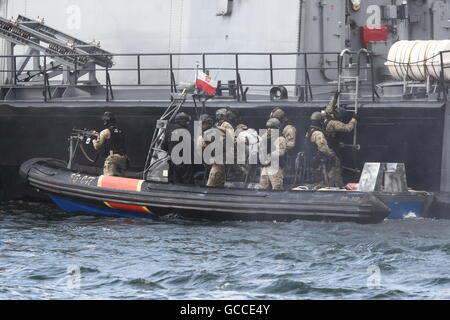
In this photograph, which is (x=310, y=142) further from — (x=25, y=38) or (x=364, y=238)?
(x=25, y=38)

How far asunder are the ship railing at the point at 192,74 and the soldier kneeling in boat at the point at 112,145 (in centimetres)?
104

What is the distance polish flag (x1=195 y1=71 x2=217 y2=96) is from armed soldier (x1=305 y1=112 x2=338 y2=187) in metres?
1.60

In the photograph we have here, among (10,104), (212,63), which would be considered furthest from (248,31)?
(10,104)

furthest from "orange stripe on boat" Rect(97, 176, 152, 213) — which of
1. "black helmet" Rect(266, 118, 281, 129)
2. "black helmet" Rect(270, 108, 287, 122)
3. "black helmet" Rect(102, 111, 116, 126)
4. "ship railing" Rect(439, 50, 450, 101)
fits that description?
"ship railing" Rect(439, 50, 450, 101)

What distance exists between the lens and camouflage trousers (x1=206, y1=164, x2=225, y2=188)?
1906cm

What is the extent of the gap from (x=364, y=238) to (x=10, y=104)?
7232mm

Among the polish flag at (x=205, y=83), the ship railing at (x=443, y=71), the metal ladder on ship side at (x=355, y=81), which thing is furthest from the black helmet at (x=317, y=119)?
the ship railing at (x=443, y=71)

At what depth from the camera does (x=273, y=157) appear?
19.0 m

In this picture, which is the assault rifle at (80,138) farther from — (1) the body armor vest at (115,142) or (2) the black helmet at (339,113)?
(2) the black helmet at (339,113)

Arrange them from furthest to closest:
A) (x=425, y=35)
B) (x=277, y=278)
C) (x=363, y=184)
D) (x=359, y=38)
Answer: (x=425, y=35), (x=359, y=38), (x=363, y=184), (x=277, y=278)

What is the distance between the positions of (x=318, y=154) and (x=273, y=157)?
671mm

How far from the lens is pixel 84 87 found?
2194 centimetres

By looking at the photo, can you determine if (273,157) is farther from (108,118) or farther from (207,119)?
(108,118)

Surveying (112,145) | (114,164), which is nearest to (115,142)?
(112,145)
